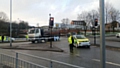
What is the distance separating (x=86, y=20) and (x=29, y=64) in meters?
71.0

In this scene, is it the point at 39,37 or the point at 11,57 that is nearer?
the point at 11,57

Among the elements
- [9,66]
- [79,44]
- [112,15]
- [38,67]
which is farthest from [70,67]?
[112,15]

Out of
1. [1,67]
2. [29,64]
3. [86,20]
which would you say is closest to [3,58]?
[1,67]

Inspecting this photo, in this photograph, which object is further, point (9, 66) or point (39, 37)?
point (39, 37)

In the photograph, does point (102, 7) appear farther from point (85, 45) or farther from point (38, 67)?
point (85, 45)

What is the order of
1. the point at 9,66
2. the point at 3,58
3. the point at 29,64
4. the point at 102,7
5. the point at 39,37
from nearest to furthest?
the point at 102,7 → the point at 29,64 → the point at 9,66 → the point at 3,58 → the point at 39,37

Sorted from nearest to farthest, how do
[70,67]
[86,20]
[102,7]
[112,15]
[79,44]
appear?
[102,7]
[70,67]
[79,44]
[112,15]
[86,20]

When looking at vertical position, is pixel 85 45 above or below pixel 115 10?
below

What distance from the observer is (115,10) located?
66.9 meters

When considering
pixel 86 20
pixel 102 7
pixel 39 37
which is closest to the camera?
pixel 102 7

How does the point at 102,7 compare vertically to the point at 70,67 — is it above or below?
above

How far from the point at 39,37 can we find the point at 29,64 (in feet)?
115

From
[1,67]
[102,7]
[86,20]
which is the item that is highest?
[86,20]

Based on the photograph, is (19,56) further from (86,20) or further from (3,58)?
(86,20)
